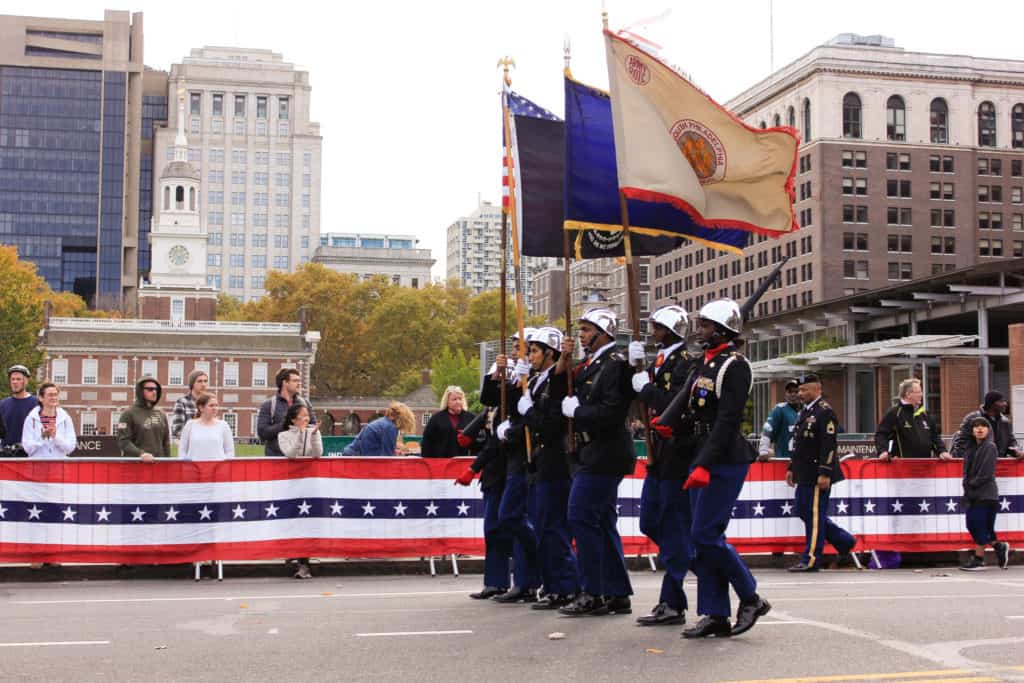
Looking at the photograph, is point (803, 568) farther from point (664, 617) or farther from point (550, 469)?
point (664, 617)

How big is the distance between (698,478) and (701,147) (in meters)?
3.68

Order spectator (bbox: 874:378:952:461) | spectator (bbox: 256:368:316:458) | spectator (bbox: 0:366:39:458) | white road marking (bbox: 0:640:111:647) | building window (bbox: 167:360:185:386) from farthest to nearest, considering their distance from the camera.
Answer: building window (bbox: 167:360:185:386)
spectator (bbox: 874:378:952:461)
spectator (bbox: 0:366:39:458)
spectator (bbox: 256:368:316:458)
white road marking (bbox: 0:640:111:647)

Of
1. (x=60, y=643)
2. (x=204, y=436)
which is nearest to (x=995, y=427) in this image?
(x=204, y=436)

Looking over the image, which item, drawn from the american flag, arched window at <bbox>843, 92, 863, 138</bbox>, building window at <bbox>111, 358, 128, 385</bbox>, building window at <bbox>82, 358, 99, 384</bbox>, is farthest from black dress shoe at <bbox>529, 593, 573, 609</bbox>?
arched window at <bbox>843, 92, 863, 138</bbox>

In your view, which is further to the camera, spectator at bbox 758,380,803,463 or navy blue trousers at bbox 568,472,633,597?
spectator at bbox 758,380,803,463

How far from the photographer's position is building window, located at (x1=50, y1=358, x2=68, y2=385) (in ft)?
341

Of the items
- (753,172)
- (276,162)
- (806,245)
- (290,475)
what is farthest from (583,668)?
(276,162)

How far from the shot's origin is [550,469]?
35.0ft

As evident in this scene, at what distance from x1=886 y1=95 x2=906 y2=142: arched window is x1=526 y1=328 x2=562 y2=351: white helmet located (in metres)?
100

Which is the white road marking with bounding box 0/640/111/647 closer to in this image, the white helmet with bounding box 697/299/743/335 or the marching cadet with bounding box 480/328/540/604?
the marching cadet with bounding box 480/328/540/604

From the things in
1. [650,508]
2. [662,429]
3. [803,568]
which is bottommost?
[803,568]

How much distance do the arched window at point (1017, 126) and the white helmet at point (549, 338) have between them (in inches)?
4179

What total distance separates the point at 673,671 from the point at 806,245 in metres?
99.4

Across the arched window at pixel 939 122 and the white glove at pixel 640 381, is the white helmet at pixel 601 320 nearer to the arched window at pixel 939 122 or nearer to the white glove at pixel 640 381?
the white glove at pixel 640 381
